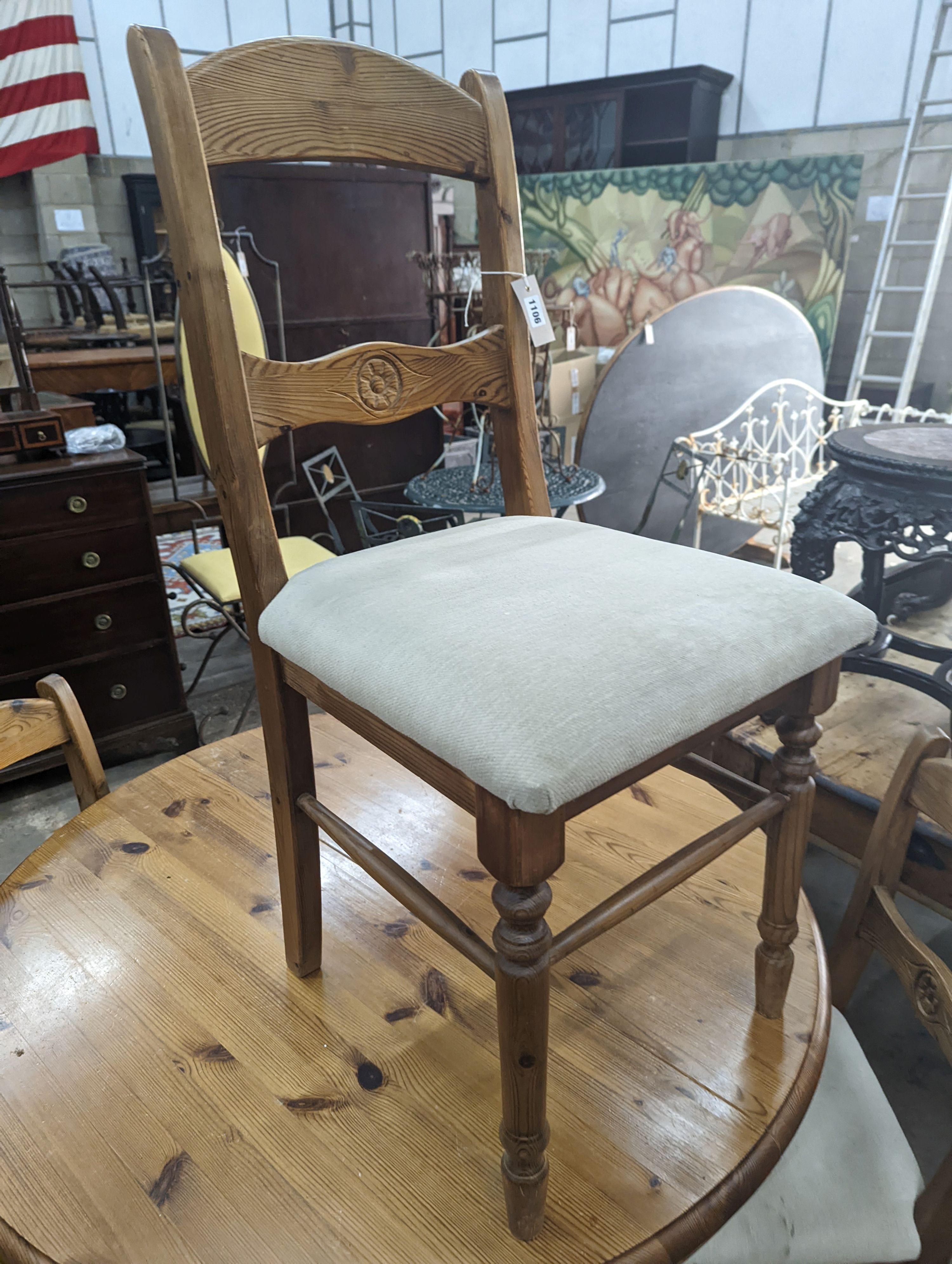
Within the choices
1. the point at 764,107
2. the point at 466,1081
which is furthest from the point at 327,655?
the point at 764,107

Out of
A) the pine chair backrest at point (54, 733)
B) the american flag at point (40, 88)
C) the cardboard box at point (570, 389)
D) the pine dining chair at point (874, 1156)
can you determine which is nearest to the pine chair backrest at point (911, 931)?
the pine dining chair at point (874, 1156)

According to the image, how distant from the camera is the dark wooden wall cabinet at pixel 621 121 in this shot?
18.3 ft

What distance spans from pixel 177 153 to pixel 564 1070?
2.96 ft

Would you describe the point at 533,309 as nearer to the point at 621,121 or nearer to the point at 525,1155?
the point at 525,1155

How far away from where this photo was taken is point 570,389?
4.51 metres

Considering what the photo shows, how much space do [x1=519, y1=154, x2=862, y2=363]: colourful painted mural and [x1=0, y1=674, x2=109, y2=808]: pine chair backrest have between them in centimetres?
386

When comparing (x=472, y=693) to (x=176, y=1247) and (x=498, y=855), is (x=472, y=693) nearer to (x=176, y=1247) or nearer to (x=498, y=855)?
(x=498, y=855)

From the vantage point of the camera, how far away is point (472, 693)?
0.58 meters

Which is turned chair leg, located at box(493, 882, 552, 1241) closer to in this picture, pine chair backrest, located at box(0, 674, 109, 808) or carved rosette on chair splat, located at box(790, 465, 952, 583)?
pine chair backrest, located at box(0, 674, 109, 808)

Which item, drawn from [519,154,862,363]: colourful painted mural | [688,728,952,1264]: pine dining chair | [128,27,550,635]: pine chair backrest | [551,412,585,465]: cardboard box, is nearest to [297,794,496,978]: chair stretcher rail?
[128,27,550,635]: pine chair backrest

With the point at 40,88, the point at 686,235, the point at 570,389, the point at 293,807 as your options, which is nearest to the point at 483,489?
the point at 293,807

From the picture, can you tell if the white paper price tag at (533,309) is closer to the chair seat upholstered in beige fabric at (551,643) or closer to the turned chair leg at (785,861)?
the chair seat upholstered in beige fabric at (551,643)

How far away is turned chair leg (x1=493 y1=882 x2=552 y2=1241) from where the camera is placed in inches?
22.9

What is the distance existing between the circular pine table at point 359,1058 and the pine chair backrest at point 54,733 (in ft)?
0.20
